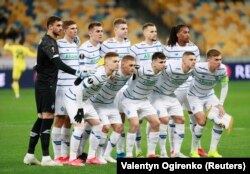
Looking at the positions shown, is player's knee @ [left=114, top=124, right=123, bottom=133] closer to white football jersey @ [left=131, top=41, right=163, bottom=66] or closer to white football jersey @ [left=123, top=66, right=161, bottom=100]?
white football jersey @ [left=123, top=66, right=161, bottom=100]

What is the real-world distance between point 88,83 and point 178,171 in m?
3.00

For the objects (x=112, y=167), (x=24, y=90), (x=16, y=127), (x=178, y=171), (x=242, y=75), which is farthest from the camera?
(x=242, y=75)

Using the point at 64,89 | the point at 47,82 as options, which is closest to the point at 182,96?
the point at 64,89

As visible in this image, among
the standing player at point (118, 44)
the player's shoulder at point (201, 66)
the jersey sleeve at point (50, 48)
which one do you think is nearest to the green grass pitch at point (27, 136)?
the player's shoulder at point (201, 66)

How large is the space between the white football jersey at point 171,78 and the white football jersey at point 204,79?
0.37 metres

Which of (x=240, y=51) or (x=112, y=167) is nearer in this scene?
(x=112, y=167)

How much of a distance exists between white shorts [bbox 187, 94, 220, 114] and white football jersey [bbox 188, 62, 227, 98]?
0.07 m

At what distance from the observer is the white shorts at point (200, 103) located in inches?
509

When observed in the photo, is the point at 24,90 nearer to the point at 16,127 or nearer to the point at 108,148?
the point at 16,127

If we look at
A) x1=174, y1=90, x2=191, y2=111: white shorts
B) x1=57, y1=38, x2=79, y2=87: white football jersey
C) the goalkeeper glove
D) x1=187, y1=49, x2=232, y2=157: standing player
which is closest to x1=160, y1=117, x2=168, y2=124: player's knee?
x1=187, y1=49, x2=232, y2=157: standing player

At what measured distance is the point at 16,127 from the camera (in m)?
17.7

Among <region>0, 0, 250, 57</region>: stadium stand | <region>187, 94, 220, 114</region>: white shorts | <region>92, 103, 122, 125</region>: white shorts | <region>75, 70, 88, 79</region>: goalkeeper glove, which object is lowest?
<region>92, 103, 122, 125</region>: white shorts

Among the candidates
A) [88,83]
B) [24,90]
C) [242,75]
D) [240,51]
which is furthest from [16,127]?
[240,51]

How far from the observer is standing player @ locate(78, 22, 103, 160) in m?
12.6
